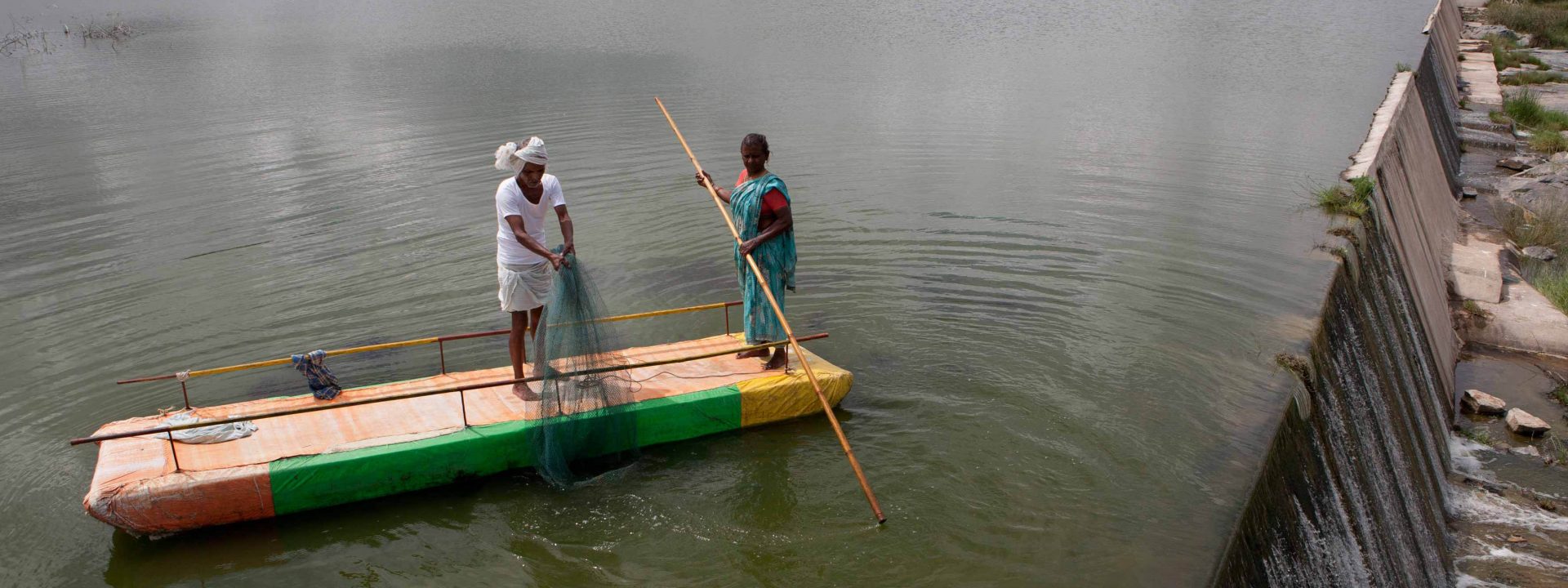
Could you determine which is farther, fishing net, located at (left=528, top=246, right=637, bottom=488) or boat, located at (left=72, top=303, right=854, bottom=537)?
fishing net, located at (left=528, top=246, right=637, bottom=488)

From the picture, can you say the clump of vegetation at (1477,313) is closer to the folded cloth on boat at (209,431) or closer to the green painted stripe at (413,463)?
the green painted stripe at (413,463)

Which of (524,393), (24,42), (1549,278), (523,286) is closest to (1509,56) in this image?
(1549,278)

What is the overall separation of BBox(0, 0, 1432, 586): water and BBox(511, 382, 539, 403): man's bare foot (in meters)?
0.54

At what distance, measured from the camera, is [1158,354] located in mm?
9266

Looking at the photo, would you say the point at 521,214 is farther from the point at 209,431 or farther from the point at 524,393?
the point at 209,431

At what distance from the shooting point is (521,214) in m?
6.83

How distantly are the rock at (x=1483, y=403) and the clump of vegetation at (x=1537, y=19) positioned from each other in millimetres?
29629

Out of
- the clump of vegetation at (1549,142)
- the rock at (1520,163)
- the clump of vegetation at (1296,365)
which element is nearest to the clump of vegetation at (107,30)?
the clump of vegetation at (1296,365)

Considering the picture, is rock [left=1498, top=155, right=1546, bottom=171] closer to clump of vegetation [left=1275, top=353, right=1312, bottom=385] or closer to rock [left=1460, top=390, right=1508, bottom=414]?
rock [left=1460, top=390, right=1508, bottom=414]

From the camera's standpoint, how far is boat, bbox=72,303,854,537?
5945 millimetres

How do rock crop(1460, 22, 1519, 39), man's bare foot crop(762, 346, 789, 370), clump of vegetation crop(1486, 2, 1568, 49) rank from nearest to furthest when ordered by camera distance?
man's bare foot crop(762, 346, 789, 370) < clump of vegetation crop(1486, 2, 1568, 49) < rock crop(1460, 22, 1519, 39)

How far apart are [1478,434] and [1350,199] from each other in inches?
135

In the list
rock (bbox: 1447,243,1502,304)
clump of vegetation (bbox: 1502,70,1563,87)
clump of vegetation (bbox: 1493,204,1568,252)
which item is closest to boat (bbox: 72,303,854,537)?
rock (bbox: 1447,243,1502,304)

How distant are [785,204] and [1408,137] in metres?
13.8
